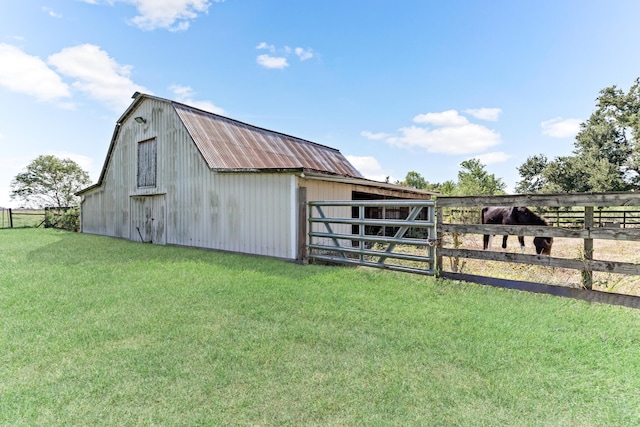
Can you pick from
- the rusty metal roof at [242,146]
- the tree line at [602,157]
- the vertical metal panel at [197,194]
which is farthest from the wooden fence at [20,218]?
the tree line at [602,157]

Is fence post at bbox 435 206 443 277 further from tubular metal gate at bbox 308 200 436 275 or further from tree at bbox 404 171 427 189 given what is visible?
tree at bbox 404 171 427 189

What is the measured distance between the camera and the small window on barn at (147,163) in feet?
38.4

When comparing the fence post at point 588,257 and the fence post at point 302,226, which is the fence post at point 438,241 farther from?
the fence post at point 302,226

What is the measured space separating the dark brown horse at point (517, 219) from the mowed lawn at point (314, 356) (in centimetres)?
327

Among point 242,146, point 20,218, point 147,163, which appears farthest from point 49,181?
point 242,146

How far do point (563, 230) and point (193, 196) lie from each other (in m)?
9.54

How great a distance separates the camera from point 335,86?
15.3m

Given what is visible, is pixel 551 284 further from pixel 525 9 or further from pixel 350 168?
pixel 350 168

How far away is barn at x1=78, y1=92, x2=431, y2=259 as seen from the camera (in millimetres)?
7445

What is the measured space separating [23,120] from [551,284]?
66.4ft

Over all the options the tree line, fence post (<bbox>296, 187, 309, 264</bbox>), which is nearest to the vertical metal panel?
fence post (<bbox>296, 187, 309, 264</bbox>)

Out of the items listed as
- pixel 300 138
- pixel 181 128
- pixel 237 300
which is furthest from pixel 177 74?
pixel 237 300

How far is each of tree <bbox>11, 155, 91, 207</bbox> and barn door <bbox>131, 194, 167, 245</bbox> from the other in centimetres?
2120

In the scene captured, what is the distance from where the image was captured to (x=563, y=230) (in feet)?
13.5
